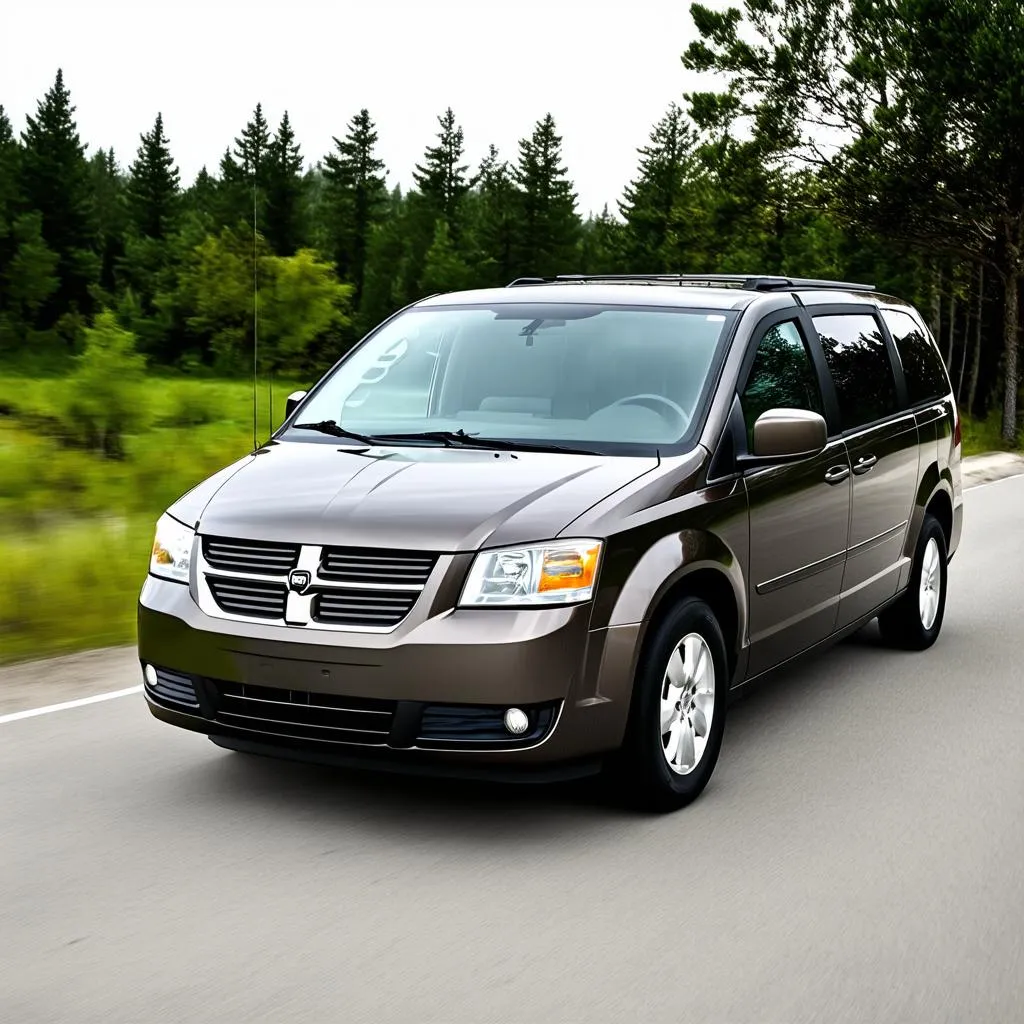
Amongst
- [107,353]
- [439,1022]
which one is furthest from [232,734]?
[107,353]

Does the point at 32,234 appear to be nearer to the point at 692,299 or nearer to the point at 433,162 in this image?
the point at 433,162

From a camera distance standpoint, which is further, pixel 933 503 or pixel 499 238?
pixel 499 238

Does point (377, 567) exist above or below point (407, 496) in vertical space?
below

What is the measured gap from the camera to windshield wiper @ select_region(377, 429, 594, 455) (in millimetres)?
5746

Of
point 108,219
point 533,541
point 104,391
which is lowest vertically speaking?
Answer: point 104,391

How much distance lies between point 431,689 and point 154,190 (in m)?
98.5

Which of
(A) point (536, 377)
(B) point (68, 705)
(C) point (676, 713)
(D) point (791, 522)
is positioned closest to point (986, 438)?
(D) point (791, 522)

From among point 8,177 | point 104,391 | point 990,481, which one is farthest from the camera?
point 8,177

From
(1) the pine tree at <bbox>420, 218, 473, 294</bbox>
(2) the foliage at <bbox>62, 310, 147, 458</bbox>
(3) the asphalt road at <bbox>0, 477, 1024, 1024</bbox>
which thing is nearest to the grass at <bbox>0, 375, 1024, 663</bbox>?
(2) the foliage at <bbox>62, 310, 147, 458</bbox>

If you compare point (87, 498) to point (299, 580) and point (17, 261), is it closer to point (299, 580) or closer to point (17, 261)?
point (299, 580)

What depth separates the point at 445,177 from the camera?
108438mm

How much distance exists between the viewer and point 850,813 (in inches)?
215

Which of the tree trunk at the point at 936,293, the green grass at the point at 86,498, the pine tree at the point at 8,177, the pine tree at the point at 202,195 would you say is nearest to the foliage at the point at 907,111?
the tree trunk at the point at 936,293

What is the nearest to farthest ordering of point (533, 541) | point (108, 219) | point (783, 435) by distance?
point (533, 541), point (783, 435), point (108, 219)
